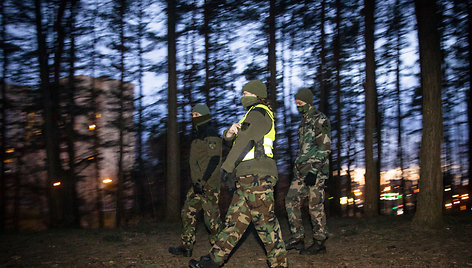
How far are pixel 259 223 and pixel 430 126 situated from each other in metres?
4.61

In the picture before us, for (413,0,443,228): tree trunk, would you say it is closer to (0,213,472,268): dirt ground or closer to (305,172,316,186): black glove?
(0,213,472,268): dirt ground

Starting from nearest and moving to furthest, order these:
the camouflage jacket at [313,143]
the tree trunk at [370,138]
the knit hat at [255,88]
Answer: the knit hat at [255,88]
the camouflage jacket at [313,143]
the tree trunk at [370,138]

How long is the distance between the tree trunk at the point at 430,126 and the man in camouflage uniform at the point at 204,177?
13.6ft

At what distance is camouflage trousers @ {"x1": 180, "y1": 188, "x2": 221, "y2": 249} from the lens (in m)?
4.29

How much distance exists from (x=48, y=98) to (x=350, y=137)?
11.9 m

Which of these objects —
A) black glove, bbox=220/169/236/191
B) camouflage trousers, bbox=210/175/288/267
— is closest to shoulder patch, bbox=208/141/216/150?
black glove, bbox=220/169/236/191

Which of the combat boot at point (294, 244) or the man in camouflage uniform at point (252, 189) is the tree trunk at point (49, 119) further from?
the man in camouflage uniform at point (252, 189)

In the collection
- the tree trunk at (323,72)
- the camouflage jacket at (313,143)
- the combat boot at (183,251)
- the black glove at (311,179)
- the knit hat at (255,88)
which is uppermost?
the tree trunk at (323,72)

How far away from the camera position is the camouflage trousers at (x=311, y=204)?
4340 millimetres

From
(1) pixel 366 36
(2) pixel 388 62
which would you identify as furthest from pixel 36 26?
(2) pixel 388 62

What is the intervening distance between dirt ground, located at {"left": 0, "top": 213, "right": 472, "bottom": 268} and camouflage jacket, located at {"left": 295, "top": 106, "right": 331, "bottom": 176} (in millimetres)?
1302

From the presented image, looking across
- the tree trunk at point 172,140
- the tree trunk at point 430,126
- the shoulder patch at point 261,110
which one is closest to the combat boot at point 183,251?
the shoulder patch at point 261,110

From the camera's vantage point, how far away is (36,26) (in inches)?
350

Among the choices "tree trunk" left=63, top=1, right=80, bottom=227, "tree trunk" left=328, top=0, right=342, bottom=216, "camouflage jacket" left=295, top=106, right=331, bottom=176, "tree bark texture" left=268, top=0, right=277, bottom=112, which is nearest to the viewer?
"camouflage jacket" left=295, top=106, right=331, bottom=176
